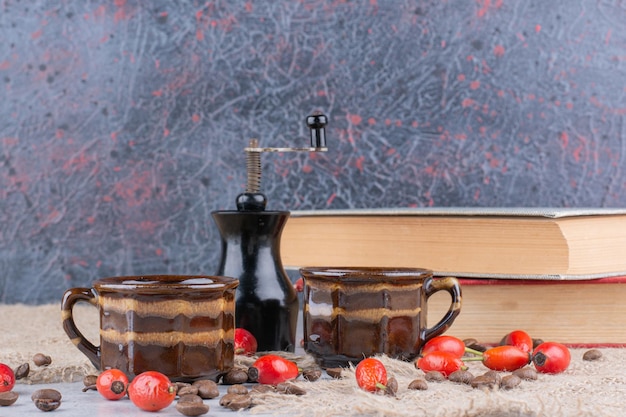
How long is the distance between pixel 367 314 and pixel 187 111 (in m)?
0.77

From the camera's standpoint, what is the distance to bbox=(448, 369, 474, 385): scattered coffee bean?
769 mm

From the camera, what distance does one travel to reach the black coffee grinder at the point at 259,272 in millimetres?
940

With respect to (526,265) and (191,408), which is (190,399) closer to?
(191,408)

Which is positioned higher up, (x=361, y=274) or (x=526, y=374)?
(x=361, y=274)

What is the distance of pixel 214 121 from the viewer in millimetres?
1472

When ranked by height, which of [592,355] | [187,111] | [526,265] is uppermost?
[187,111]

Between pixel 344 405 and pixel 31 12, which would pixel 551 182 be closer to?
pixel 344 405

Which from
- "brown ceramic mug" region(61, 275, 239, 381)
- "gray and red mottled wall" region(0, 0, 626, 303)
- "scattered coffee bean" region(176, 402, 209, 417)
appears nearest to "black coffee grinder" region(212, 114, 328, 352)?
"brown ceramic mug" region(61, 275, 239, 381)

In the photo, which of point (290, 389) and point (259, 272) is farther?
point (259, 272)

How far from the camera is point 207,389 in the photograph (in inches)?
28.0

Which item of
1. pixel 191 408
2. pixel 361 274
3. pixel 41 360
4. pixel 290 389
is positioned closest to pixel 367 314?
pixel 361 274

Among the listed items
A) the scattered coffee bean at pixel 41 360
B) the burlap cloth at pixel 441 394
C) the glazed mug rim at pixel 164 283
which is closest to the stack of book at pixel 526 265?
the burlap cloth at pixel 441 394

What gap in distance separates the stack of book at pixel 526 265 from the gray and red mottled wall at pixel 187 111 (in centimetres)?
39

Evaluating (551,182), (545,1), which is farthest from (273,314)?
(545,1)
